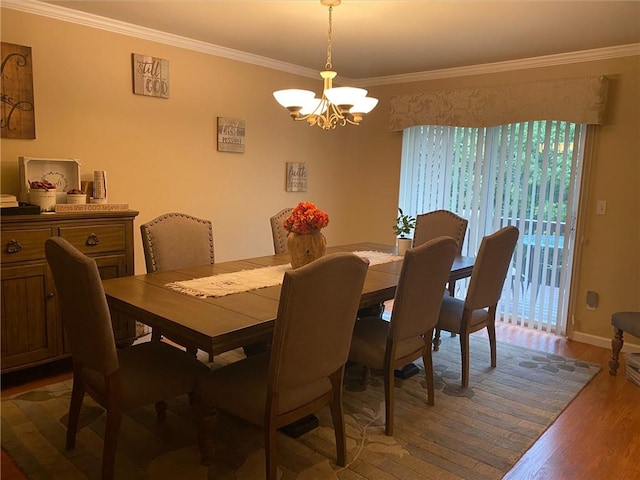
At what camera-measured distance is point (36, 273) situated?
2832 millimetres

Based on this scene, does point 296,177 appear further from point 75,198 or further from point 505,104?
point 75,198

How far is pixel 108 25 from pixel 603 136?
3789 millimetres

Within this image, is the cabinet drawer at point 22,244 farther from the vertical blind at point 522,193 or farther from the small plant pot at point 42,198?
the vertical blind at point 522,193

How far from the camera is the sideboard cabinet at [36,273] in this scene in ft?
8.91

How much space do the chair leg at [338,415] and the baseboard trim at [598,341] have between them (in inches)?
109

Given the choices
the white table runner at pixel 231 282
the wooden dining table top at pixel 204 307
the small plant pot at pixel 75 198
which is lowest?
the wooden dining table top at pixel 204 307

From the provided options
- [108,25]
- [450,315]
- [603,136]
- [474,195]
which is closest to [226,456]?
[450,315]

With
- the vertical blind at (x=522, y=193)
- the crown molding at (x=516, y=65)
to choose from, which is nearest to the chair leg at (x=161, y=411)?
the vertical blind at (x=522, y=193)

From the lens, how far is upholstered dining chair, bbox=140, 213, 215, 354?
111 inches

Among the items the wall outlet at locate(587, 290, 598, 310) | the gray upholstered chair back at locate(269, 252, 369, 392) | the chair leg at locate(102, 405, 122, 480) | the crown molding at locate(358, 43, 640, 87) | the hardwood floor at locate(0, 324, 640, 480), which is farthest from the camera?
the wall outlet at locate(587, 290, 598, 310)

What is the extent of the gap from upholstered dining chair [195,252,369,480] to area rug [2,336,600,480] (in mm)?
178

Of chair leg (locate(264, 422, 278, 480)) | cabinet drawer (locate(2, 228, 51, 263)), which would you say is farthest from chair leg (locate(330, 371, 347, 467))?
cabinet drawer (locate(2, 228, 51, 263))

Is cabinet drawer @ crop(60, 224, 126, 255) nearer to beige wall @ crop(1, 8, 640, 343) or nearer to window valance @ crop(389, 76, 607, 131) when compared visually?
beige wall @ crop(1, 8, 640, 343)

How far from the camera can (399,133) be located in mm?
4965
